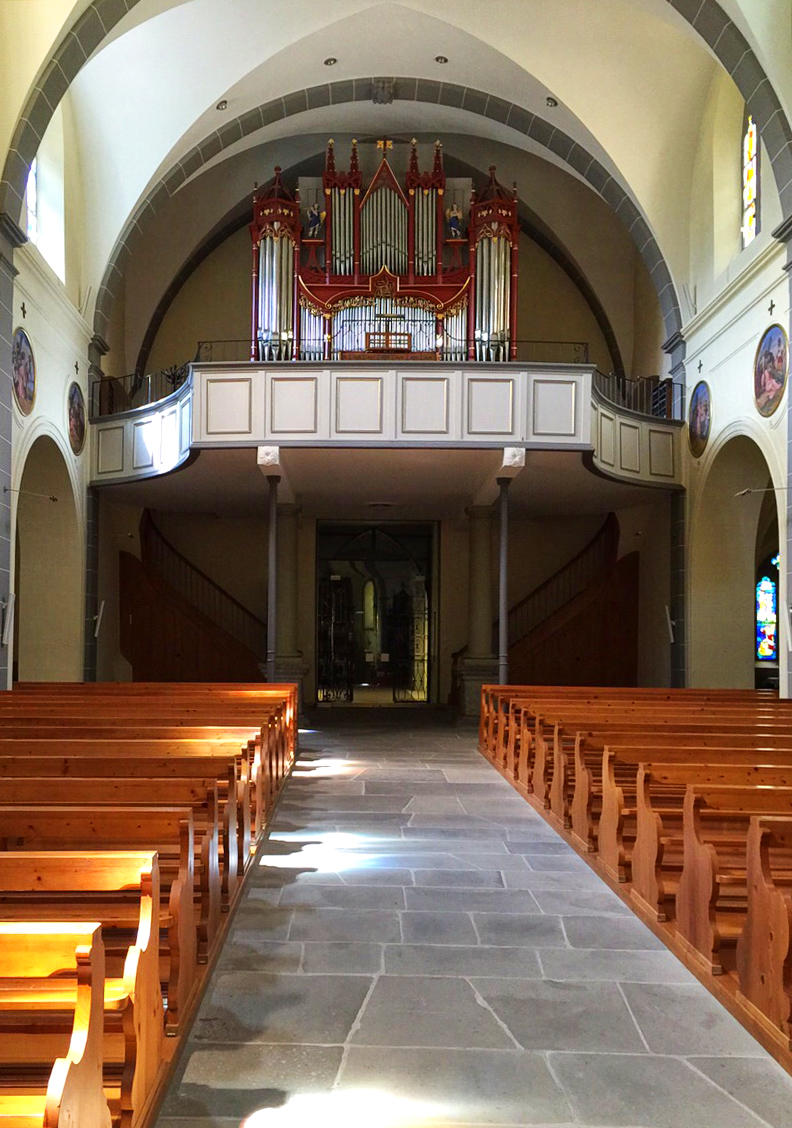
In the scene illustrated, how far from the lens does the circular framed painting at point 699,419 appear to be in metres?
13.0

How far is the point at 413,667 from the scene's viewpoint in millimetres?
18531

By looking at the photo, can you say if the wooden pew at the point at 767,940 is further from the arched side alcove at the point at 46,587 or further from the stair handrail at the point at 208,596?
the stair handrail at the point at 208,596

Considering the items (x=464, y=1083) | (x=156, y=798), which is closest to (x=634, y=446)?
(x=156, y=798)

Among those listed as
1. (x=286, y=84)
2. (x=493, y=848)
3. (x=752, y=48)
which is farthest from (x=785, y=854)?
(x=286, y=84)

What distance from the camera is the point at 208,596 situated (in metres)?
17.6

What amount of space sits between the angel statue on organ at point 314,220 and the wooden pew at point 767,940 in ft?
43.9

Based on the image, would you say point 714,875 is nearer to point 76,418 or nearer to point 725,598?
point 725,598

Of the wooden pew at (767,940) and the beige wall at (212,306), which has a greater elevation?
Result: the beige wall at (212,306)

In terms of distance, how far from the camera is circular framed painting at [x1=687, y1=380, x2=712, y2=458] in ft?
42.7

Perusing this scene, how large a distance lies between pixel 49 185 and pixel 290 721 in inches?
308

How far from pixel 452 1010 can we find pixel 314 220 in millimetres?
13897

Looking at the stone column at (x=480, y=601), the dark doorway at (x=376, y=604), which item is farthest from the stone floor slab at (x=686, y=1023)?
the dark doorway at (x=376, y=604)

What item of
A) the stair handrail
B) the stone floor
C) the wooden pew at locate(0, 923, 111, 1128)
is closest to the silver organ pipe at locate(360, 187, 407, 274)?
the stair handrail

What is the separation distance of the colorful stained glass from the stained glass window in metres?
9.16
